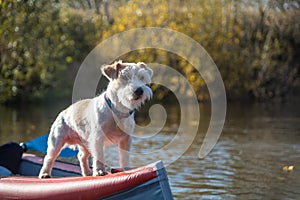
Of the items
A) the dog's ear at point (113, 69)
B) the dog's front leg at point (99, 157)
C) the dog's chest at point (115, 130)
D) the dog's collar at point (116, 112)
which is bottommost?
the dog's front leg at point (99, 157)

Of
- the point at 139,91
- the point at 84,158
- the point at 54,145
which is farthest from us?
the point at 84,158

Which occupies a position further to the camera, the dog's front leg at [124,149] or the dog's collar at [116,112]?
the dog's front leg at [124,149]

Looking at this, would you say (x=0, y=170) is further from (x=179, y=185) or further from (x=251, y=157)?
(x=251, y=157)

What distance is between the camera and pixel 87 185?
586 cm

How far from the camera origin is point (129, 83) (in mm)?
5770

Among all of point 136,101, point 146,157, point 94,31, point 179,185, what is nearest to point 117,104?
point 136,101

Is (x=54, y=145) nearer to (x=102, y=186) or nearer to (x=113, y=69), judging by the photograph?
(x=102, y=186)

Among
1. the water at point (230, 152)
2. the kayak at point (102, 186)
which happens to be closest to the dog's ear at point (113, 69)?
the kayak at point (102, 186)

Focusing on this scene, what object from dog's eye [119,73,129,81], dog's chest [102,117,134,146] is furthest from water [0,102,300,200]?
dog's eye [119,73,129,81]

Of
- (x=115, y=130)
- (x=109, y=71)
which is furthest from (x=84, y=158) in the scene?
(x=109, y=71)

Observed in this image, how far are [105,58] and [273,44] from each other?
7.36 metres

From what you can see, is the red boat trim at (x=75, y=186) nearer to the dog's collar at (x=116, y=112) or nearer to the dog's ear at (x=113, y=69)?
the dog's collar at (x=116, y=112)

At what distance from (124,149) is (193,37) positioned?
18.1 meters

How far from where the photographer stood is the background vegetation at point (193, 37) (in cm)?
2348
